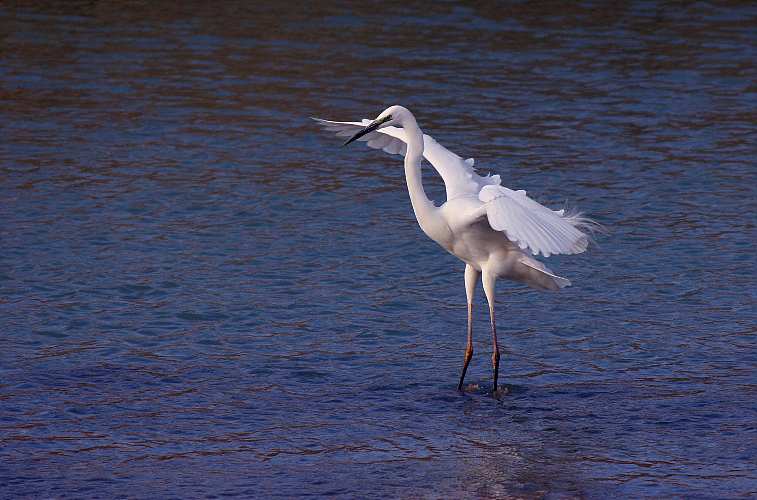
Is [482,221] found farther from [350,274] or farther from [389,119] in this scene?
[350,274]

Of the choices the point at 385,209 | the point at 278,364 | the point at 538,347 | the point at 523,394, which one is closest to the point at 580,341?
the point at 538,347

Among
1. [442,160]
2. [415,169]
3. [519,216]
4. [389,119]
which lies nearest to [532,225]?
[519,216]

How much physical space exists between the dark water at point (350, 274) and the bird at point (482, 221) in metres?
0.68

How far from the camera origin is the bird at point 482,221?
27.3 ft

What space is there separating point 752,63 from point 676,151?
500cm

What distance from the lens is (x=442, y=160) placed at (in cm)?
991

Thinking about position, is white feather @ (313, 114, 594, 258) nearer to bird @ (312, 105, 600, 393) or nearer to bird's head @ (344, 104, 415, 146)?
bird @ (312, 105, 600, 393)

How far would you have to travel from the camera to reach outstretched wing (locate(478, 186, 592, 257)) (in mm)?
8109

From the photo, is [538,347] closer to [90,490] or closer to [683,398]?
[683,398]

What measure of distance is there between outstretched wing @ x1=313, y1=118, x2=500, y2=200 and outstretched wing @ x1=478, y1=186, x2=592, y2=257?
88 centimetres

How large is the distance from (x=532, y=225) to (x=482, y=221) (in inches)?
32.6

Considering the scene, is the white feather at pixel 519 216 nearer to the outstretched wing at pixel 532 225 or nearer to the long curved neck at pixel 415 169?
the outstretched wing at pixel 532 225

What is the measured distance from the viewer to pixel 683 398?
880 cm

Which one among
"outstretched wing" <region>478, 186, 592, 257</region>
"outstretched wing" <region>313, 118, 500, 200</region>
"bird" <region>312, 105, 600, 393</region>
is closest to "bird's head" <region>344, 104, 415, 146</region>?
"bird" <region>312, 105, 600, 393</region>
